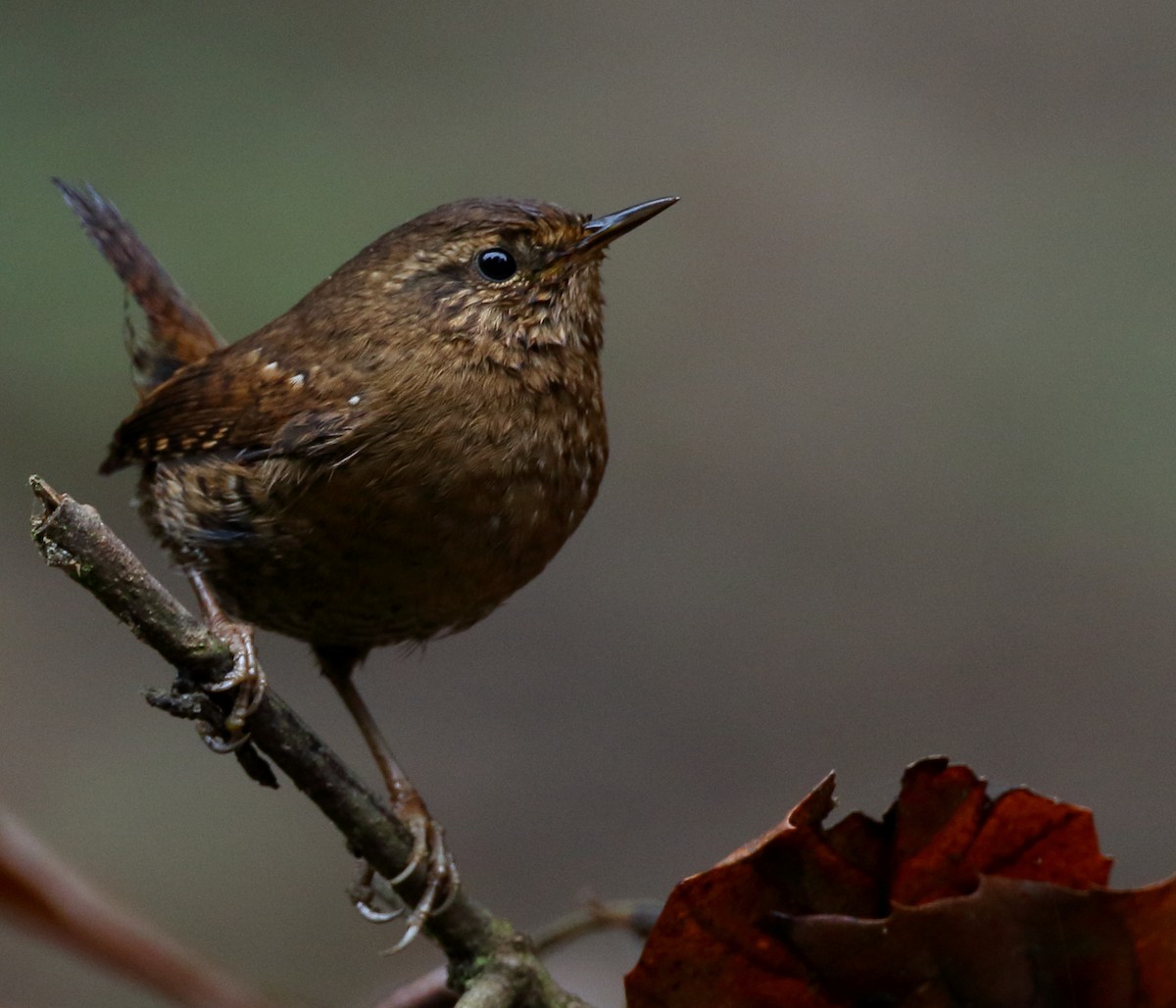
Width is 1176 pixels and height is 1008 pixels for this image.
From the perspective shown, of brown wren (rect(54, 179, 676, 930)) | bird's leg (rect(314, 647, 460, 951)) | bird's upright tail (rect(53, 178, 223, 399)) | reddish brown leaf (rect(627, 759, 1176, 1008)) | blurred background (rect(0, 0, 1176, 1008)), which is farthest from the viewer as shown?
blurred background (rect(0, 0, 1176, 1008))

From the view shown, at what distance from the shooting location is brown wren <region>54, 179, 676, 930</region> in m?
2.45

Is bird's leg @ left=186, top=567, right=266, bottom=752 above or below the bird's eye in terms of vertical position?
below

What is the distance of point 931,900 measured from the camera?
4.63 feet

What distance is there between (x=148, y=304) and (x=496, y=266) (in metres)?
1.32

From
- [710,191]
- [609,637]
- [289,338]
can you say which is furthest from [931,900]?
[710,191]

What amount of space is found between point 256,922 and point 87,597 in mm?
2271

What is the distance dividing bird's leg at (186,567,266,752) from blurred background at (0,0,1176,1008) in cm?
217

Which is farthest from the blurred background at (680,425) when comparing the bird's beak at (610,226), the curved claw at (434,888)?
the bird's beak at (610,226)

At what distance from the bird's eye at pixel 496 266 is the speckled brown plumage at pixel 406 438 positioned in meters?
0.01

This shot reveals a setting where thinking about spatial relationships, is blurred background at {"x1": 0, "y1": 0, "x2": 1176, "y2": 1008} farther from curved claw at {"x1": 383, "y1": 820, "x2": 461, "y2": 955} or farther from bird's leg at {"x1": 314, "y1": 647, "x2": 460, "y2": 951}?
curved claw at {"x1": 383, "y1": 820, "x2": 461, "y2": 955}

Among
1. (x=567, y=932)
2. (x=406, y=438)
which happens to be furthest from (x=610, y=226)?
(x=567, y=932)

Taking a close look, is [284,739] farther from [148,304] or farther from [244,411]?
[148,304]

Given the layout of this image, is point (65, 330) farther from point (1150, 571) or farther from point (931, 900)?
point (931, 900)

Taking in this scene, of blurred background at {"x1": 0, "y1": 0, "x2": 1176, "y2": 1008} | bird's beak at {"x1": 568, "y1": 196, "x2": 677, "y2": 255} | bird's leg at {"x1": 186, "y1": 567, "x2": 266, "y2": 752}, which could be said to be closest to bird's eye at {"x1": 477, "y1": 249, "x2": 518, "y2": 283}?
bird's beak at {"x1": 568, "y1": 196, "x2": 677, "y2": 255}
